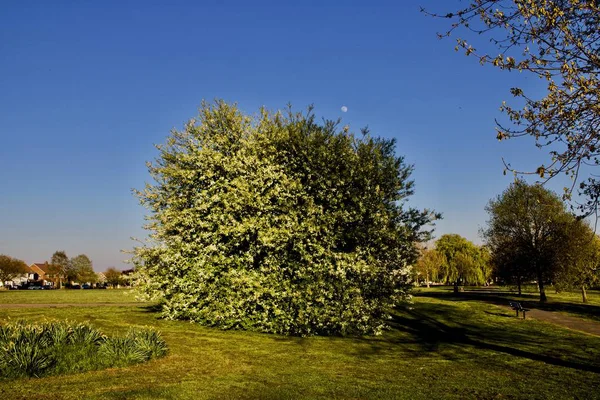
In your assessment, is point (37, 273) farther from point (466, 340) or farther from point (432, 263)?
point (466, 340)

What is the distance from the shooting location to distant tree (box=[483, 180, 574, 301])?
133ft

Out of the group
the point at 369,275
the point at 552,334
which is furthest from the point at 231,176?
the point at 552,334

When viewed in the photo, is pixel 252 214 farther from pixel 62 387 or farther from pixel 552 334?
pixel 552 334

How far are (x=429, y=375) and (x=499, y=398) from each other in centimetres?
277

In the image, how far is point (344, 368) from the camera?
513 inches

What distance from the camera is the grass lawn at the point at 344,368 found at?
952cm

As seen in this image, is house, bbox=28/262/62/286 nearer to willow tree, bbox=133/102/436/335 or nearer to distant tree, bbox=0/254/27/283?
distant tree, bbox=0/254/27/283

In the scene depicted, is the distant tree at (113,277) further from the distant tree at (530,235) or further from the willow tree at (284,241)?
the willow tree at (284,241)

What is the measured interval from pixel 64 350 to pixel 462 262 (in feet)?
199

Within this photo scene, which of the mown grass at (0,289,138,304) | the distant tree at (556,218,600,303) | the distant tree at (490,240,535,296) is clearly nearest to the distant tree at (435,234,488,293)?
the distant tree at (490,240,535,296)

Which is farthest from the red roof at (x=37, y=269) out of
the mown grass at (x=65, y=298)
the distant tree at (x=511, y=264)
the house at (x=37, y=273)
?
the distant tree at (x=511, y=264)

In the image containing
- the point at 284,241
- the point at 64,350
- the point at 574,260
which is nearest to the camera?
the point at 64,350

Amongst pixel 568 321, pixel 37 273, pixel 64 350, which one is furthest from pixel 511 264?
pixel 37 273

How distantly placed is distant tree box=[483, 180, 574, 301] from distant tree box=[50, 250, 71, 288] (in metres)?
122
